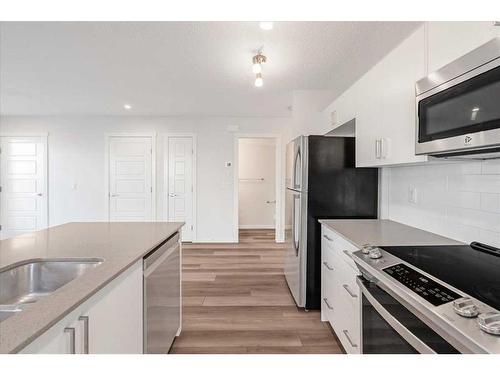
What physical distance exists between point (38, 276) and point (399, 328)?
60.1 inches

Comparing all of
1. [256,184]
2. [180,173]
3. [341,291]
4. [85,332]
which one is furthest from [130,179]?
[85,332]

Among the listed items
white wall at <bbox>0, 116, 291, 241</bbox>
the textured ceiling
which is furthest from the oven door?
white wall at <bbox>0, 116, 291, 241</bbox>

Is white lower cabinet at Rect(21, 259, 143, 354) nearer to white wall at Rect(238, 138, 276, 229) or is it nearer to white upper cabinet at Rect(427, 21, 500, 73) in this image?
white upper cabinet at Rect(427, 21, 500, 73)

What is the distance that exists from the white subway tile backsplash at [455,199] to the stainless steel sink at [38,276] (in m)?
1.92

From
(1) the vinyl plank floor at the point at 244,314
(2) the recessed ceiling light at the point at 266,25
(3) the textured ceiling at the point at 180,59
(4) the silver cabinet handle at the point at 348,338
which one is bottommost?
(1) the vinyl plank floor at the point at 244,314

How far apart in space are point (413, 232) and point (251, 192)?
17.1 feet

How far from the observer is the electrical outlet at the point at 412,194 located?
6.79 feet

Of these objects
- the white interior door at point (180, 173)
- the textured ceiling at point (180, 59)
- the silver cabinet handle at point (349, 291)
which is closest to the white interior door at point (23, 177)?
the textured ceiling at point (180, 59)

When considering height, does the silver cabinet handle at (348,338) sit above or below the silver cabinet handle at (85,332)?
below

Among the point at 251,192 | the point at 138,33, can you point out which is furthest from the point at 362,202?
the point at 251,192

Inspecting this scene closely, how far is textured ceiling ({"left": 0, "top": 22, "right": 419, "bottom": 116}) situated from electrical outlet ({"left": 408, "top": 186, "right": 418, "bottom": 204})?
1.21 m

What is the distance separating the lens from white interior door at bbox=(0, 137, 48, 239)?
17.6 ft

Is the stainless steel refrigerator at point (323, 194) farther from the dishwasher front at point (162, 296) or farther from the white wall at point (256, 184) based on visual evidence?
the white wall at point (256, 184)

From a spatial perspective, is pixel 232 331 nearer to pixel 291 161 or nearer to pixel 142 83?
pixel 291 161
